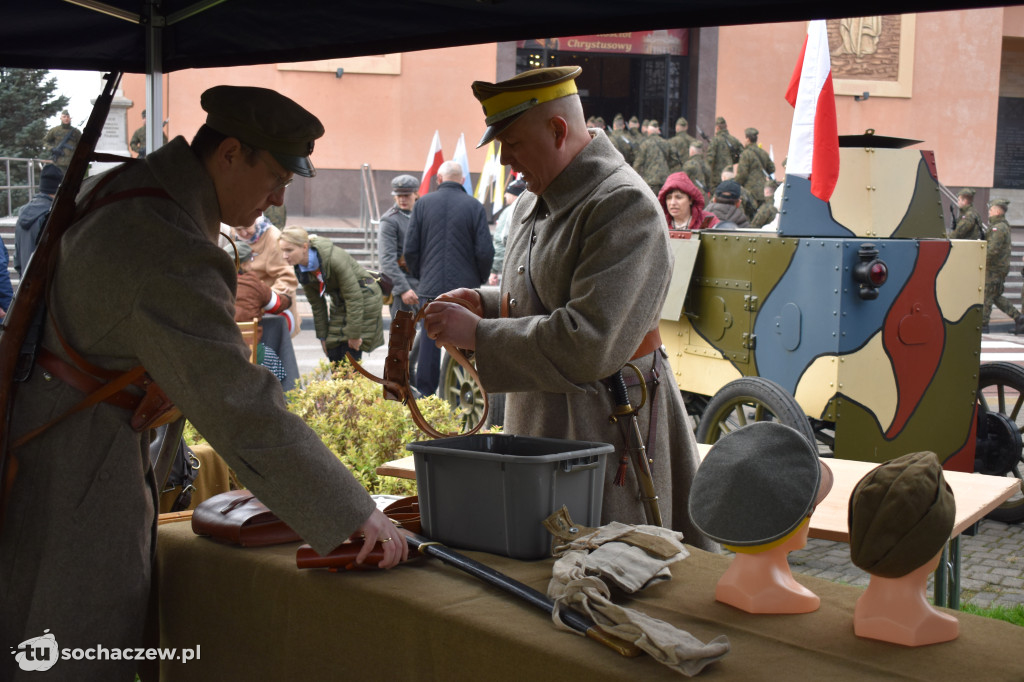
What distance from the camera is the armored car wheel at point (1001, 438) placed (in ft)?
19.4

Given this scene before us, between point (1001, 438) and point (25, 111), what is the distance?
1708 cm

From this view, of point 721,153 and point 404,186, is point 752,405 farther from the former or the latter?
point 721,153

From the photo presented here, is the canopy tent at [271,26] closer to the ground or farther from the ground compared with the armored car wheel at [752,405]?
farther from the ground

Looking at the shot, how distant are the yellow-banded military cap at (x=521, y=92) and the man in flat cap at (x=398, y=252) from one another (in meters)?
6.03

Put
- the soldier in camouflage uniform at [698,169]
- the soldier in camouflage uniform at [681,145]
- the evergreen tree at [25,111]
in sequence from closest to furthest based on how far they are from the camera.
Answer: the evergreen tree at [25,111] < the soldier in camouflage uniform at [698,169] < the soldier in camouflage uniform at [681,145]

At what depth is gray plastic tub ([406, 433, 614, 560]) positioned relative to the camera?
206 cm

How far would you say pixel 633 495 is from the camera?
2.75 metres

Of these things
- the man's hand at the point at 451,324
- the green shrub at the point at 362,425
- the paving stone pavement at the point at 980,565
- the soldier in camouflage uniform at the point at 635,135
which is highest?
the soldier in camouflage uniform at the point at 635,135

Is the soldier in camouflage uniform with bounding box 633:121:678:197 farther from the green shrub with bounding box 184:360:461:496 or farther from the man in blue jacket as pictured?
the green shrub with bounding box 184:360:461:496

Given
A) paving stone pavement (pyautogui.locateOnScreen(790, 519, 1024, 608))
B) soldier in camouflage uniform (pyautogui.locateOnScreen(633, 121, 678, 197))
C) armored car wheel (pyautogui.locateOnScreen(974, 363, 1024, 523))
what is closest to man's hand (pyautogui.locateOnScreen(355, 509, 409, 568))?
paving stone pavement (pyautogui.locateOnScreen(790, 519, 1024, 608))

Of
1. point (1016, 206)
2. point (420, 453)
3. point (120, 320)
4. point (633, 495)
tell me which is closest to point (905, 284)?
point (633, 495)

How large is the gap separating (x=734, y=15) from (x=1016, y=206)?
27.5 m

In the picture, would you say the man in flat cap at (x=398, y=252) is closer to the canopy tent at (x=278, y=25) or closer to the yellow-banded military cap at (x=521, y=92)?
the canopy tent at (x=278, y=25)

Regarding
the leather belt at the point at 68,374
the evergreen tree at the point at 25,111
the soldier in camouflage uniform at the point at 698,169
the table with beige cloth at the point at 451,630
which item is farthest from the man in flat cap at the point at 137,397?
the evergreen tree at the point at 25,111
